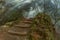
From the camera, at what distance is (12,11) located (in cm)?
246

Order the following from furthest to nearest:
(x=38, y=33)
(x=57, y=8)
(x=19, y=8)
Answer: (x=19, y=8) → (x=57, y=8) → (x=38, y=33)

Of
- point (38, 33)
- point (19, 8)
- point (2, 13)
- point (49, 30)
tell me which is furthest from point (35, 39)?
point (2, 13)

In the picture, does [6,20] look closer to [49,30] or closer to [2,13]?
[2,13]

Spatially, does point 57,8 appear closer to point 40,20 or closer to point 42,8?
point 42,8

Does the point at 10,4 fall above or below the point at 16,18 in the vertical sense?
above

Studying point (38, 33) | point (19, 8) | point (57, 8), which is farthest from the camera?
point (19, 8)

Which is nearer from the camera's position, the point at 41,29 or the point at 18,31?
the point at 41,29

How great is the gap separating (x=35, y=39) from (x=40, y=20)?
22 cm

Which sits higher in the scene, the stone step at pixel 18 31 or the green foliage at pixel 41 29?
the green foliage at pixel 41 29

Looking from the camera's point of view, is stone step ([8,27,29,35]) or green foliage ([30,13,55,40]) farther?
stone step ([8,27,29,35])

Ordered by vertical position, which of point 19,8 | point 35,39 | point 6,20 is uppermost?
point 19,8

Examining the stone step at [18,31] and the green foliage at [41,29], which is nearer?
the green foliage at [41,29]

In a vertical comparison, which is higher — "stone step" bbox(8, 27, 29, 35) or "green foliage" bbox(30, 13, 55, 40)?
"green foliage" bbox(30, 13, 55, 40)

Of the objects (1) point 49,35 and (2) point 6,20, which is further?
(2) point 6,20
